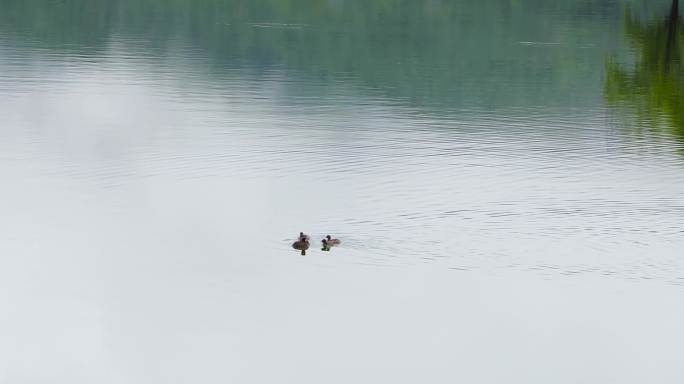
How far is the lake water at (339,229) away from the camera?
92.5ft

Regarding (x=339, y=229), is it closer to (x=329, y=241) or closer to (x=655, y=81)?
(x=329, y=241)

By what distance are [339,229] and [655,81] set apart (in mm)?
43013

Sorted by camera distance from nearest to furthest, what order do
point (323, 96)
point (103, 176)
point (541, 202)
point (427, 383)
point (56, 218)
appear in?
point (427, 383)
point (56, 218)
point (541, 202)
point (103, 176)
point (323, 96)

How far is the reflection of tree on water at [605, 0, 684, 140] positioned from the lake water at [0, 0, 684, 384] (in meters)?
0.32

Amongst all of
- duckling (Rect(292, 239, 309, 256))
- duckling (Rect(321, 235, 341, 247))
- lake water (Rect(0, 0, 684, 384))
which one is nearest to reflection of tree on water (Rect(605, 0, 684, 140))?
lake water (Rect(0, 0, 684, 384))

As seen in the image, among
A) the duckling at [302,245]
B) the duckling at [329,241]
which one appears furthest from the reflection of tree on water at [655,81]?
the duckling at [302,245]

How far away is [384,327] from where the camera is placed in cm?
2972

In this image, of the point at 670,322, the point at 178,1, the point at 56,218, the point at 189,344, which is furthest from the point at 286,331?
the point at 178,1

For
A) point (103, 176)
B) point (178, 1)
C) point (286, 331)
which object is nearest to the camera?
point (286, 331)

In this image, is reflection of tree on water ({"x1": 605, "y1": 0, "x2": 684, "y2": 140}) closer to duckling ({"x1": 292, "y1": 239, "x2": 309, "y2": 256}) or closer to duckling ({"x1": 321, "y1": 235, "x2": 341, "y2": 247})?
duckling ({"x1": 321, "y1": 235, "x2": 341, "y2": 247})

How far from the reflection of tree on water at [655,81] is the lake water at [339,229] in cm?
32

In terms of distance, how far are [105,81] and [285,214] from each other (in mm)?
37828

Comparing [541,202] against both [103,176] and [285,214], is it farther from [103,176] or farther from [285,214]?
[103,176]

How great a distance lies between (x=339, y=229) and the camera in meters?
36.7
